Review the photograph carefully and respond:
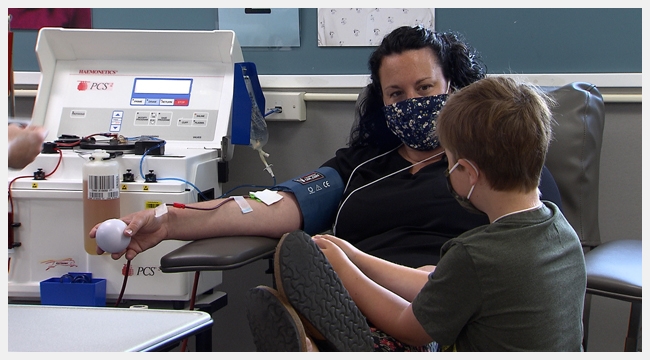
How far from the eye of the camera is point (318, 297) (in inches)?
41.6

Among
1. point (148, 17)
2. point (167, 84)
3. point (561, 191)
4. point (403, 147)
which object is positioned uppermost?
point (148, 17)

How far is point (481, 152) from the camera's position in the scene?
1.04 meters

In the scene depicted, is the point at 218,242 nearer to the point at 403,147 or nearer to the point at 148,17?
the point at 403,147

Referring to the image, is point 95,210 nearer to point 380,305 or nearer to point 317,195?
point 317,195

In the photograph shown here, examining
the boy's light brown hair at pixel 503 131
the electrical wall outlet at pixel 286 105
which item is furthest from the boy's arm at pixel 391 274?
the electrical wall outlet at pixel 286 105

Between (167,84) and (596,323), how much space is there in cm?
151

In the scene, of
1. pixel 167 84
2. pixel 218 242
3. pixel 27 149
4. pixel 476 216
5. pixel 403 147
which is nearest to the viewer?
pixel 27 149

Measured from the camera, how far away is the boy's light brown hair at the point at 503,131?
3.36ft

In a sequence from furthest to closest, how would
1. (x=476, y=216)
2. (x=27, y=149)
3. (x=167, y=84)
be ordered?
1. (x=167, y=84)
2. (x=476, y=216)
3. (x=27, y=149)

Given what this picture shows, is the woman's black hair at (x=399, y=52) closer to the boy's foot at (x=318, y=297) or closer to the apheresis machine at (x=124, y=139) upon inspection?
the apheresis machine at (x=124, y=139)

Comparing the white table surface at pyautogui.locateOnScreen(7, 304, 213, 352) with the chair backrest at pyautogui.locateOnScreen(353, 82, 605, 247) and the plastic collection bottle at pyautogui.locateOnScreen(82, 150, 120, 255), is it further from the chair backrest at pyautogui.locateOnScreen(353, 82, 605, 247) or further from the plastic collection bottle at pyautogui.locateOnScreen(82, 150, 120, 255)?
the chair backrest at pyautogui.locateOnScreen(353, 82, 605, 247)

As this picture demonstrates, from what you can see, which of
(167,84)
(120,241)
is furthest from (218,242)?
(167,84)

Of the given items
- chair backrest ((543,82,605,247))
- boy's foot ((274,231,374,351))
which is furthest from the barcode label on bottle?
chair backrest ((543,82,605,247))

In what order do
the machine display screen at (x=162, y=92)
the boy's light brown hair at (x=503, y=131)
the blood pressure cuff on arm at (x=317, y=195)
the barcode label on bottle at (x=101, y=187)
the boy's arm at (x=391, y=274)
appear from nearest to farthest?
the boy's light brown hair at (x=503, y=131)
the boy's arm at (x=391, y=274)
the barcode label on bottle at (x=101, y=187)
the blood pressure cuff on arm at (x=317, y=195)
the machine display screen at (x=162, y=92)
